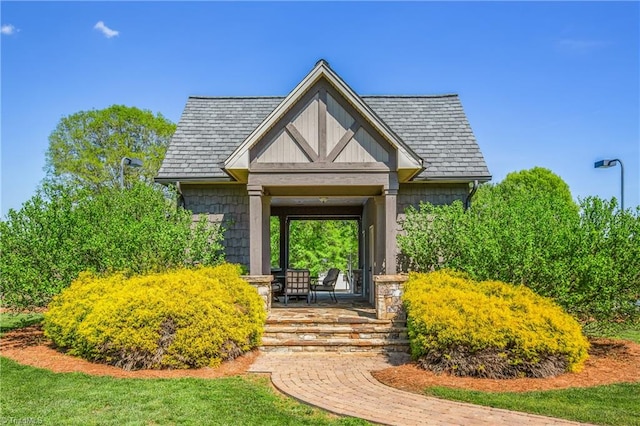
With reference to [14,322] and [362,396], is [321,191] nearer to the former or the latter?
[362,396]

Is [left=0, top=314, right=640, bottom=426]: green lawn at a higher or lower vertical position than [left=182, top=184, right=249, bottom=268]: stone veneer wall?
lower

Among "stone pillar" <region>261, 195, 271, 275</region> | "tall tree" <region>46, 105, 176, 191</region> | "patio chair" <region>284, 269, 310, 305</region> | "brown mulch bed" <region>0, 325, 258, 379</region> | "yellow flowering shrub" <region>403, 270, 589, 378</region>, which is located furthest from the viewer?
"tall tree" <region>46, 105, 176, 191</region>

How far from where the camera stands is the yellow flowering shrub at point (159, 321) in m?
7.52

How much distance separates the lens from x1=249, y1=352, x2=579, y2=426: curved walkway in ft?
16.8

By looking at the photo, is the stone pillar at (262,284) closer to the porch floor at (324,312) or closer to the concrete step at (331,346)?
the porch floor at (324,312)

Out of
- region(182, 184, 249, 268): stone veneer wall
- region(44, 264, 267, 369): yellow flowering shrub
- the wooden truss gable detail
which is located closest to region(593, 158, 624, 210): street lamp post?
the wooden truss gable detail

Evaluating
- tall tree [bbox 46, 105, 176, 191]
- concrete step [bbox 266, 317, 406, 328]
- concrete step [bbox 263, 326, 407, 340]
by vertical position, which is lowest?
concrete step [bbox 263, 326, 407, 340]

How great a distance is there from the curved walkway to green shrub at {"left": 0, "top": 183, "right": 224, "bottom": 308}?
139 inches

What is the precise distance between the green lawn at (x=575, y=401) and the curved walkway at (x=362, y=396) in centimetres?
24

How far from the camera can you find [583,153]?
23.0 m

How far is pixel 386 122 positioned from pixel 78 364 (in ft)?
31.7

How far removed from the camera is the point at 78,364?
7.71 metres

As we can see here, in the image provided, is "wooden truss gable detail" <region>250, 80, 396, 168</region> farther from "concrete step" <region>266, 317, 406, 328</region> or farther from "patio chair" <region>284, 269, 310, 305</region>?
"patio chair" <region>284, 269, 310, 305</region>

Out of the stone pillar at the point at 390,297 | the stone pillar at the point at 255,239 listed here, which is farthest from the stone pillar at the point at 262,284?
the stone pillar at the point at 390,297
